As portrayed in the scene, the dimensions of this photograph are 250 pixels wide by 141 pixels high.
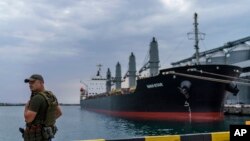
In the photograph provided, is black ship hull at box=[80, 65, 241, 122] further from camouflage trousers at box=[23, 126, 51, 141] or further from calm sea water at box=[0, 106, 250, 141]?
camouflage trousers at box=[23, 126, 51, 141]

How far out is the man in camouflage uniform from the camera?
4.70 m

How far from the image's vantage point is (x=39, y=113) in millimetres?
4770

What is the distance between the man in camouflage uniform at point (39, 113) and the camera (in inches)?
185

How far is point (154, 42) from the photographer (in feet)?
142

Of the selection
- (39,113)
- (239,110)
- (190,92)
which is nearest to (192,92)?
(190,92)

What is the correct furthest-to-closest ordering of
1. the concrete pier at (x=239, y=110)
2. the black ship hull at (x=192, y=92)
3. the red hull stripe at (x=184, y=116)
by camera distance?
the concrete pier at (x=239, y=110) → the black ship hull at (x=192, y=92) → the red hull stripe at (x=184, y=116)

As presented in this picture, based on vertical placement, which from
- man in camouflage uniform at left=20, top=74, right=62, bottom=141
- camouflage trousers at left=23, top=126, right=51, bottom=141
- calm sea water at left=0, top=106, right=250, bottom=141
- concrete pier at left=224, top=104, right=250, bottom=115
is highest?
man in camouflage uniform at left=20, top=74, right=62, bottom=141

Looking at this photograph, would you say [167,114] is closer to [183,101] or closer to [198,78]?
[183,101]

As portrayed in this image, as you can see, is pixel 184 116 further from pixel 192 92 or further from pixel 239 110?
pixel 239 110

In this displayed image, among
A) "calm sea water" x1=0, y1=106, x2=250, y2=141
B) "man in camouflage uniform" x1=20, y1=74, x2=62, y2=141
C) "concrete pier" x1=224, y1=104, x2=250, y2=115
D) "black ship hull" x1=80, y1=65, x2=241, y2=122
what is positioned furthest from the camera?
"concrete pier" x1=224, y1=104, x2=250, y2=115

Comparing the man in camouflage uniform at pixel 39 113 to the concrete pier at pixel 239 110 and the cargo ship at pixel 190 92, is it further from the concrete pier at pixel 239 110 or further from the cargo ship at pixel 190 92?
the concrete pier at pixel 239 110

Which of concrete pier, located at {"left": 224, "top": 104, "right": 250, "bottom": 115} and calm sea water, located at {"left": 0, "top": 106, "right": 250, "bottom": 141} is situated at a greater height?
concrete pier, located at {"left": 224, "top": 104, "right": 250, "bottom": 115}

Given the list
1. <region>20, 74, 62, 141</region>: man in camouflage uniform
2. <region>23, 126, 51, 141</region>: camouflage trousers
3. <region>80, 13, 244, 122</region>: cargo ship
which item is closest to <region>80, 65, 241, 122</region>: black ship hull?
<region>80, 13, 244, 122</region>: cargo ship

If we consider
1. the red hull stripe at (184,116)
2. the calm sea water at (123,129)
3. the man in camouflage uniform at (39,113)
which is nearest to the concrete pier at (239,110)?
the calm sea water at (123,129)
